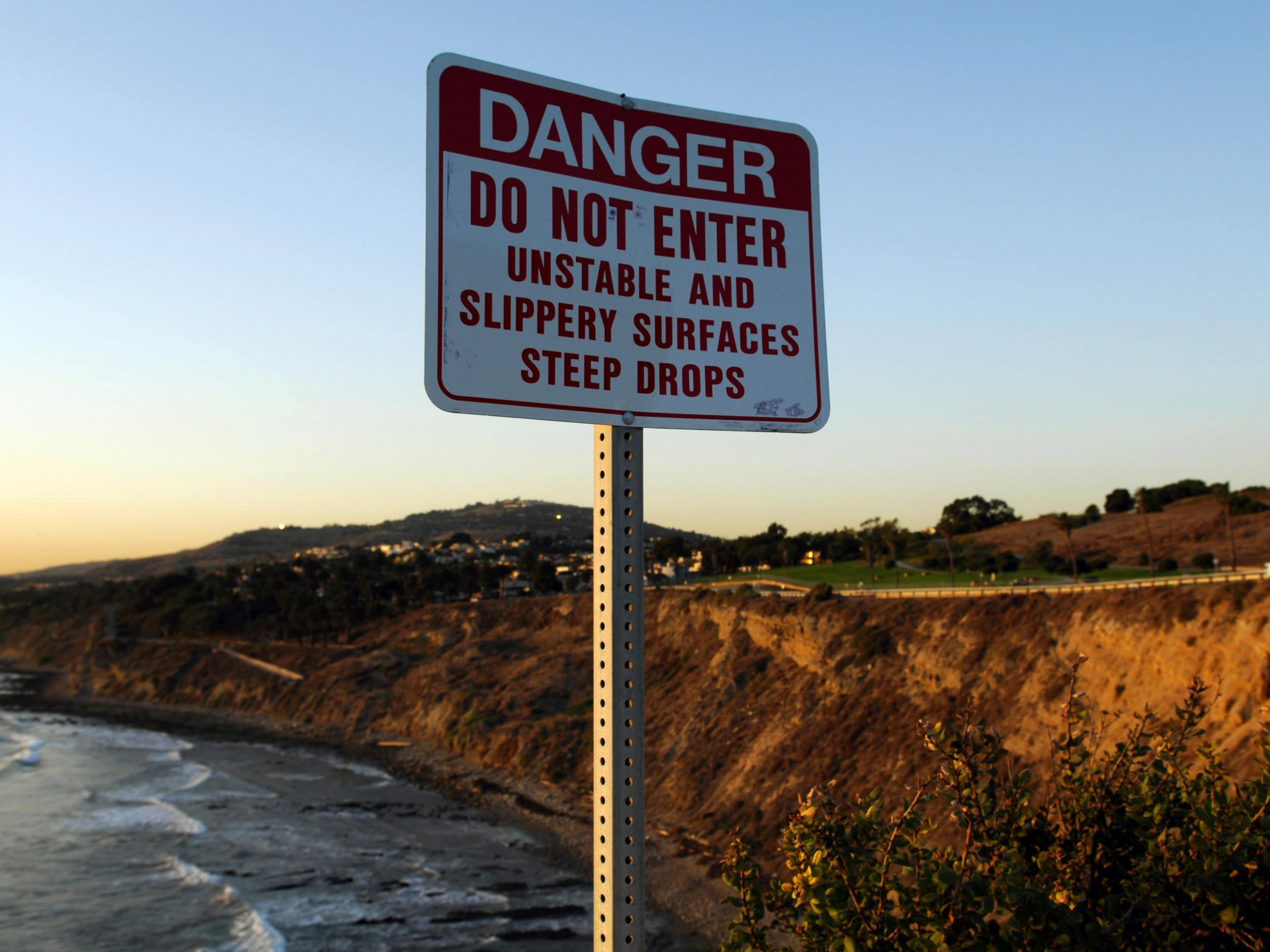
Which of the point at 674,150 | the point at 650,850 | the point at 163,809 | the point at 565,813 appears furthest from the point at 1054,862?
the point at 163,809

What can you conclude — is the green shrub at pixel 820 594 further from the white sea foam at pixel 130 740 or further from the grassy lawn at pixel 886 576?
the white sea foam at pixel 130 740

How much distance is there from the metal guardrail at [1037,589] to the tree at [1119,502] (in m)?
52.8

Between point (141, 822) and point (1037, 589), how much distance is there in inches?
1969

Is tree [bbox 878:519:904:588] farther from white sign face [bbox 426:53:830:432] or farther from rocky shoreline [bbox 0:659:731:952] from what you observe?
white sign face [bbox 426:53:830:432]

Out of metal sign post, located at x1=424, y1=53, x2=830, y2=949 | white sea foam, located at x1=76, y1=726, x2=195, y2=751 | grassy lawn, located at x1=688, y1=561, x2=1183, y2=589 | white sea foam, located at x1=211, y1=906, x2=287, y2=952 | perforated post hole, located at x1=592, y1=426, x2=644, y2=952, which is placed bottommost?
white sea foam, located at x1=76, y1=726, x2=195, y2=751

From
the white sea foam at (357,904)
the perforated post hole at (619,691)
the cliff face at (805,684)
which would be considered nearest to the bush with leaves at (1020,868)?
the perforated post hole at (619,691)

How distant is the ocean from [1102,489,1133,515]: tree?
7796 cm

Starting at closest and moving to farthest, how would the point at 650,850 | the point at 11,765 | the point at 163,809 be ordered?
the point at 650,850 → the point at 163,809 → the point at 11,765

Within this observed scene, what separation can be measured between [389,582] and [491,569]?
14.6 metres

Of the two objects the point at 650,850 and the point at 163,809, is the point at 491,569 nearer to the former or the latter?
the point at 163,809

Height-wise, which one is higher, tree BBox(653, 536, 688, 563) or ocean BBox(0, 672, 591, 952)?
tree BBox(653, 536, 688, 563)

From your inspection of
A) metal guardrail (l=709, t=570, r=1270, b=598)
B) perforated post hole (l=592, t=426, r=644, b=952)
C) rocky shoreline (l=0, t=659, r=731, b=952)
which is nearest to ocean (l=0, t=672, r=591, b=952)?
rocky shoreline (l=0, t=659, r=731, b=952)

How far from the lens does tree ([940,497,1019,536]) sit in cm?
11100

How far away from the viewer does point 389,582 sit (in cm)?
11981
